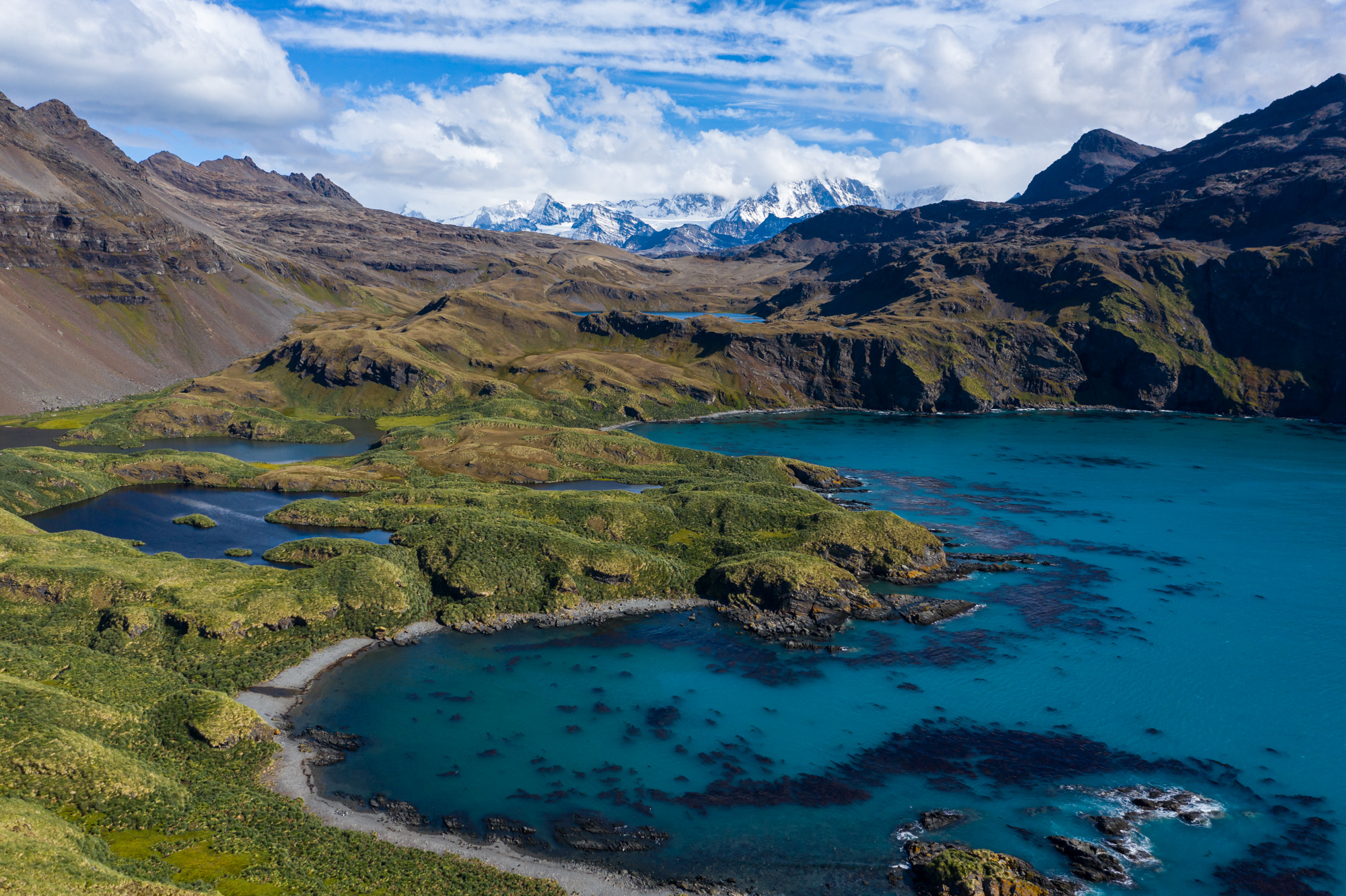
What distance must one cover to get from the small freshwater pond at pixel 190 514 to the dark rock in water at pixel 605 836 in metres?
64.6

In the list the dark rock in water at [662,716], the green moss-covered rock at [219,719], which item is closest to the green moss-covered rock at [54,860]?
the green moss-covered rock at [219,719]

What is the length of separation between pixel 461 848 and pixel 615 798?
1257 centimetres

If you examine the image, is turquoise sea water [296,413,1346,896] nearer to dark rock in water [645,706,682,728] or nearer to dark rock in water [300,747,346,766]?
dark rock in water [645,706,682,728]

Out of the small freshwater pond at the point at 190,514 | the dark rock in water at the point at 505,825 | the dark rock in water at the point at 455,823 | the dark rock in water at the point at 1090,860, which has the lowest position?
the dark rock in water at the point at 455,823

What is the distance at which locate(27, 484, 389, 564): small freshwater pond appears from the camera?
106 metres

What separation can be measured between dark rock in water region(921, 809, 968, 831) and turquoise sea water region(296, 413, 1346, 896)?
Result: 2.56 ft

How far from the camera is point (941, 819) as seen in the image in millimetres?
56906

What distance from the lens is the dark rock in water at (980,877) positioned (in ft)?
159

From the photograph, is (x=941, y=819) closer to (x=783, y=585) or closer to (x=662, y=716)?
(x=662, y=716)

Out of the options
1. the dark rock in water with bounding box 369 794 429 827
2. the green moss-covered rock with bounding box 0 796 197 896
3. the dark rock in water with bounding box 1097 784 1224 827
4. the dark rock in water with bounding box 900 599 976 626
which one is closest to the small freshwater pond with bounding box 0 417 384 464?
the dark rock in water with bounding box 369 794 429 827

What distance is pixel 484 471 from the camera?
495 feet

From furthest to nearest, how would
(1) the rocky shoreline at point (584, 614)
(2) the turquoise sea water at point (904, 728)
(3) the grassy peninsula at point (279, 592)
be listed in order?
(1) the rocky shoreline at point (584, 614) → (2) the turquoise sea water at point (904, 728) → (3) the grassy peninsula at point (279, 592)

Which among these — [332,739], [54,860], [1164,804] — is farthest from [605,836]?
[1164,804]

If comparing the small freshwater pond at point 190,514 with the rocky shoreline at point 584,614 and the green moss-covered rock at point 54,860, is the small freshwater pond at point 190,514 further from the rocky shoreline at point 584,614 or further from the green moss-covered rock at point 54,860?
the green moss-covered rock at point 54,860
